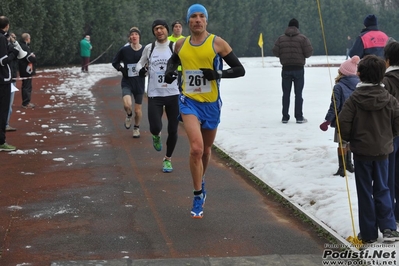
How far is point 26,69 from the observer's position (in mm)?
18484

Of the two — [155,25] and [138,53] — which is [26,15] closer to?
[138,53]

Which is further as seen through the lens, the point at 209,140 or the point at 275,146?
the point at 275,146

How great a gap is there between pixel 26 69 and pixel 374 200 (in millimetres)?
13730

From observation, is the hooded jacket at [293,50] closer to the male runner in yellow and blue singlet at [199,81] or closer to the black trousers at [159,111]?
the black trousers at [159,111]

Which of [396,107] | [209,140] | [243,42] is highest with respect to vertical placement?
[396,107]

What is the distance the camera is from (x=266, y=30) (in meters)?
60.0

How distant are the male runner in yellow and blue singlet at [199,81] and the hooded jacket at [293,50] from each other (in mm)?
7365

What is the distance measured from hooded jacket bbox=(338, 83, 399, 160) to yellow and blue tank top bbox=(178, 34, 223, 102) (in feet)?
5.76

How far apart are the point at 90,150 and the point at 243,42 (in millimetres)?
48682

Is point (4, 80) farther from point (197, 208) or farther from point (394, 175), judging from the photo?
point (394, 175)

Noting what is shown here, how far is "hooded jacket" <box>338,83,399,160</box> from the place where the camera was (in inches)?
242

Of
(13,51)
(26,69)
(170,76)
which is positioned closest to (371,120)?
(170,76)

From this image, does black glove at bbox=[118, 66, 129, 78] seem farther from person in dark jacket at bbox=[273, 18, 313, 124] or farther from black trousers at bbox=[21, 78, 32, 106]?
black trousers at bbox=[21, 78, 32, 106]

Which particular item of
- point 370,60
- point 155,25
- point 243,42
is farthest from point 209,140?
point 243,42
